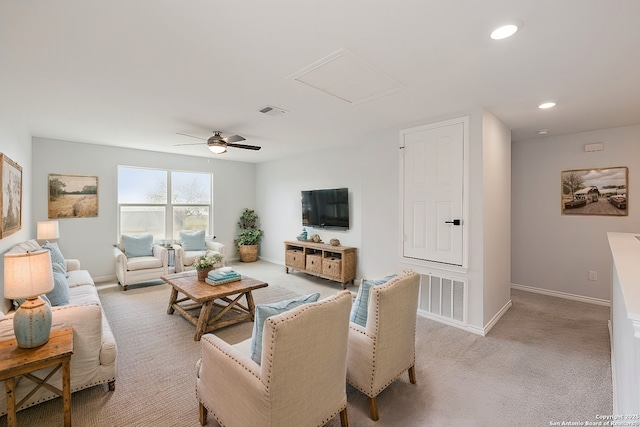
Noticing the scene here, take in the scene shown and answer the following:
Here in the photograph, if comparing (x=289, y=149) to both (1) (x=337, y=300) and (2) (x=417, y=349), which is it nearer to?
(2) (x=417, y=349)

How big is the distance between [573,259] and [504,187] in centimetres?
176

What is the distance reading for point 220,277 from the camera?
3.53 meters

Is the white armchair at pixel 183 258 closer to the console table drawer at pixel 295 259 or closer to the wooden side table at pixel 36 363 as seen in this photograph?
the console table drawer at pixel 295 259

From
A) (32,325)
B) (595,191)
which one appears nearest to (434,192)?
(595,191)

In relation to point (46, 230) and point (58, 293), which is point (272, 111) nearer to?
point (58, 293)

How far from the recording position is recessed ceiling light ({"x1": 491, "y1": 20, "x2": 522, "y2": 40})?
1.75m

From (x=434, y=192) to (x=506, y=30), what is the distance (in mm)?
1985

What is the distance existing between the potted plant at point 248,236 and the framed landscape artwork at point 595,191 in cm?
606

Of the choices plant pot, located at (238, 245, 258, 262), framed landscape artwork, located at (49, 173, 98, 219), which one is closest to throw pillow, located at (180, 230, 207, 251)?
plant pot, located at (238, 245, 258, 262)

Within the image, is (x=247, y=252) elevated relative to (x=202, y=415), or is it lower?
elevated

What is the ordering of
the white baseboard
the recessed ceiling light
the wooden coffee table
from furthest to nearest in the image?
the white baseboard
the wooden coffee table
the recessed ceiling light

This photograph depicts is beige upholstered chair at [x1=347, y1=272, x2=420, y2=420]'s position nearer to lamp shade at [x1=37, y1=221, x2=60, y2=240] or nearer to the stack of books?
the stack of books

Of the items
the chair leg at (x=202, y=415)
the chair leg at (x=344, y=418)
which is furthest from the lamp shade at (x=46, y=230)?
the chair leg at (x=344, y=418)

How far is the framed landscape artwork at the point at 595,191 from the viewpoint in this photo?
12.8 feet
